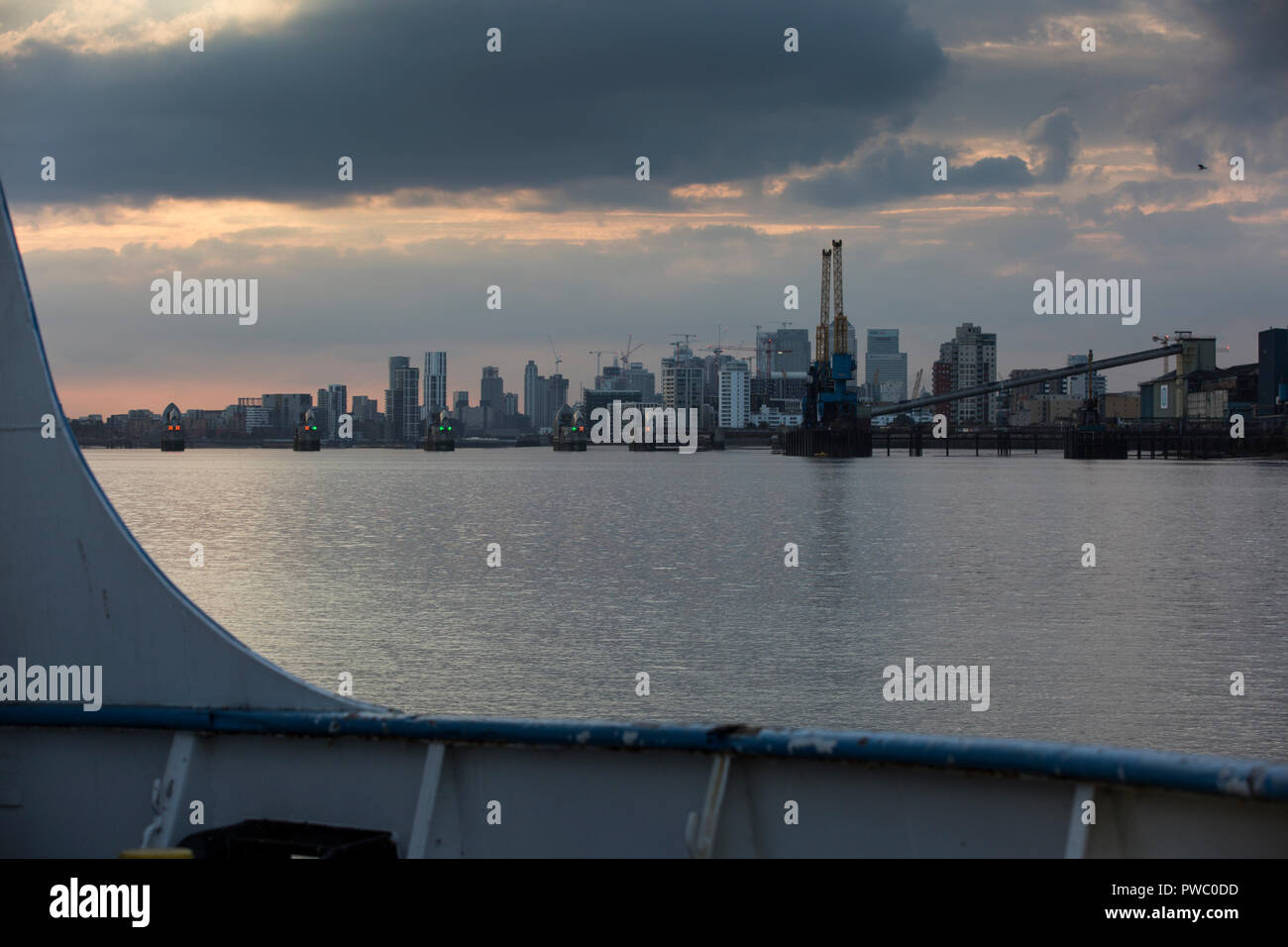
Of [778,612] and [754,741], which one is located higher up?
[754,741]

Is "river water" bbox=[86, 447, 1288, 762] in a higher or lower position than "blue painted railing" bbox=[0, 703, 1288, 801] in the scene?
lower

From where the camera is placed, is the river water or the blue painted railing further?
the river water

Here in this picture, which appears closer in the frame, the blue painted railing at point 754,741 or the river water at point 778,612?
the blue painted railing at point 754,741

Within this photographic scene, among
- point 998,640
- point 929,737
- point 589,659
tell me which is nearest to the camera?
point 929,737

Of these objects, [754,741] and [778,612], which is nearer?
[754,741]

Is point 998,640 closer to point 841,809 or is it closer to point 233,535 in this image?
point 841,809

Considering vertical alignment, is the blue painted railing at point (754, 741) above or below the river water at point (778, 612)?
above
